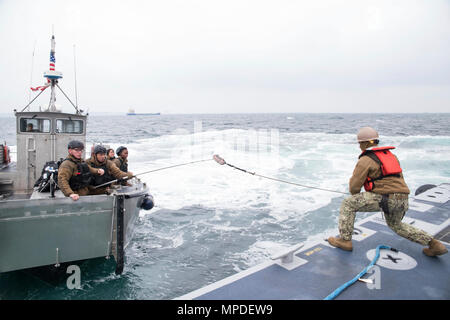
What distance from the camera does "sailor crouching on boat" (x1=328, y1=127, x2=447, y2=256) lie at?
3768 mm

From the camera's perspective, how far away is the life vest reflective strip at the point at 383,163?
3.76 metres

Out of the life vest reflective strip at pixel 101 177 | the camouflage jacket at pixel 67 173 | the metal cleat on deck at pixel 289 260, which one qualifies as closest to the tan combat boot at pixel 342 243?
the metal cleat on deck at pixel 289 260

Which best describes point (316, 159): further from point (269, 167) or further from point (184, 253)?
point (184, 253)

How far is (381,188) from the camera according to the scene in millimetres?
3814

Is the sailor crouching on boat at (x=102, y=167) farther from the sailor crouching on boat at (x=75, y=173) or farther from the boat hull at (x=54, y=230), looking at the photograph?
the boat hull at (x=54, y=230)

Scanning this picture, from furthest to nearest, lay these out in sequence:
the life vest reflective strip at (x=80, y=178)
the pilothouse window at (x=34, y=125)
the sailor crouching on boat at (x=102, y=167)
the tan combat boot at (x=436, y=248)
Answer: the pilothouse window at (x=34, y=125) < the sailor crouching on boat at (x=102, y=167) < the life vest reflective strip at (x=80, y=178) < the tan combat boot at (x=436, y=248)

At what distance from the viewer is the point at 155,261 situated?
22.3 ft

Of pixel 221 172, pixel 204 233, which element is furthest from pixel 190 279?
pixel 221 172

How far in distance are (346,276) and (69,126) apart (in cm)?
824

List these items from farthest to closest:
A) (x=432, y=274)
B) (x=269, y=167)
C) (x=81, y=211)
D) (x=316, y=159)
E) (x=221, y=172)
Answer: (x=316, y=159), (x=269, y=167), (x=221, y=172), (x=81, y=211), (x=432, y=274)

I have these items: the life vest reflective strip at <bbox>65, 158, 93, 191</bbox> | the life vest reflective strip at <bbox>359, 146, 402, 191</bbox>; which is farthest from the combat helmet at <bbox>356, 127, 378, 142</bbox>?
the life vest reflective strip at <bbox>65, 158, 93, 191</bbox>

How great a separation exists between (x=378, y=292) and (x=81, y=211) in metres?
4.75

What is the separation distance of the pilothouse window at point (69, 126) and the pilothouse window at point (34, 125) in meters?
0.28

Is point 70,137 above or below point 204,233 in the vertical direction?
above
